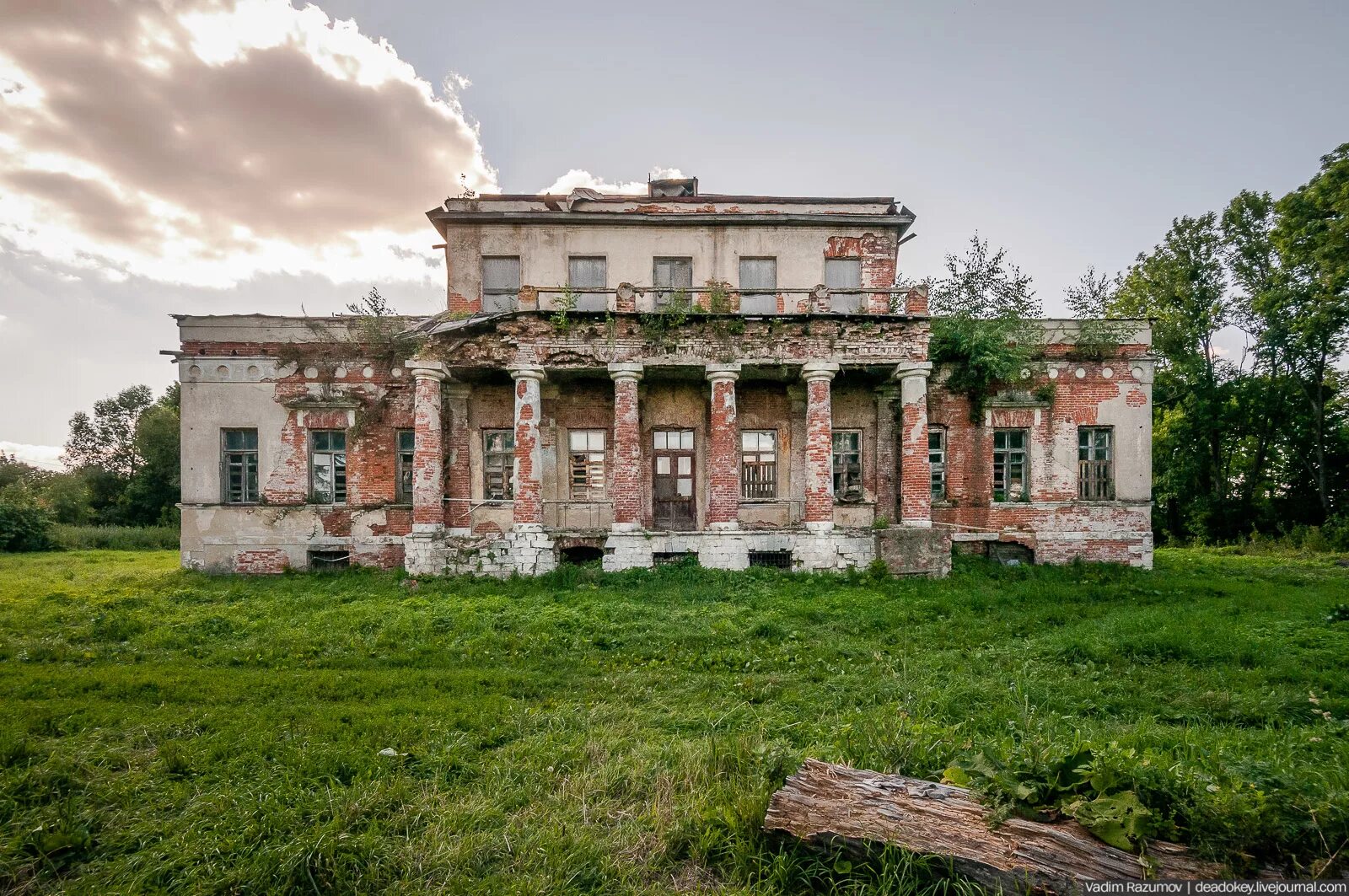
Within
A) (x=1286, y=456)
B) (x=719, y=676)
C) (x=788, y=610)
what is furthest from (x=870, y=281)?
(x=1286, y=456)

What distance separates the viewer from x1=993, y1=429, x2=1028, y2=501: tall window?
14.4 meters

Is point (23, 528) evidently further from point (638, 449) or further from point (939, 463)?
point (939, 463)

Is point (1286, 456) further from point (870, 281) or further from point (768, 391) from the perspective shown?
point (768, 391)

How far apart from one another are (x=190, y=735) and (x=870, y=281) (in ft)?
51.2

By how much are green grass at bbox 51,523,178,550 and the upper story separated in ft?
64.5

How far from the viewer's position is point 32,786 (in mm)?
4000

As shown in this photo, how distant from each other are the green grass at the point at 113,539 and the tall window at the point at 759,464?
24802mm

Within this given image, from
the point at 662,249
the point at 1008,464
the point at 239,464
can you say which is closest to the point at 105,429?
the point at 239,464

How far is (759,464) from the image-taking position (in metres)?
14.8

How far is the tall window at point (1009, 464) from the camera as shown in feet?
47.1

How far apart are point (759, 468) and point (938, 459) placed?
4.69 m

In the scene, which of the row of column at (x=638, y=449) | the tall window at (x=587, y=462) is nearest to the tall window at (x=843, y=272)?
the row of column at (x=638, y=449)

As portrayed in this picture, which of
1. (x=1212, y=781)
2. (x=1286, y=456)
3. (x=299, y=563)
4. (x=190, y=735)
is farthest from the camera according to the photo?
(x=1286, y=456)

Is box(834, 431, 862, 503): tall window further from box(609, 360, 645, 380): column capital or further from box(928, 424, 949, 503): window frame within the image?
box(609, 360, 645, 380): column capital
